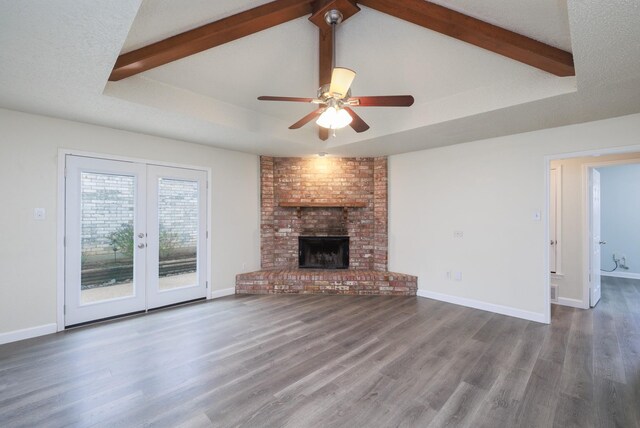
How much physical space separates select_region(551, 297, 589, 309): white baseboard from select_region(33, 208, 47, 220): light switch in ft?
22.4

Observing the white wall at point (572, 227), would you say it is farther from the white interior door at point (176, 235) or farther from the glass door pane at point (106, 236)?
the glass door pane at point (106, 236)

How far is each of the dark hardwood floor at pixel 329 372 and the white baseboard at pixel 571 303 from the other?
10.2 inches

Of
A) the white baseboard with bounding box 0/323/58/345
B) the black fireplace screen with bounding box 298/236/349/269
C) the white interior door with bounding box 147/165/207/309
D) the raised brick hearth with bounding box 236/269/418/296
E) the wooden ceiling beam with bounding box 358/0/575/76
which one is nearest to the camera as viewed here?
the wooden ceiling beam with bounding box 358/0/575/76

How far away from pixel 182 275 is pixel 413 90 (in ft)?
13.2

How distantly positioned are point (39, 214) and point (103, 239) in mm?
654

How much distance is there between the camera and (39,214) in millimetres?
3176

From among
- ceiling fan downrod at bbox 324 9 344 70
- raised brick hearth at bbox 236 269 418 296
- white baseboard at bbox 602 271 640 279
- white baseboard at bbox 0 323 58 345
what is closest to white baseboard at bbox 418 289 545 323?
raised brick hearth at bbox 236 269 418 296

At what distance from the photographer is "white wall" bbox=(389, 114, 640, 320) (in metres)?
3.58

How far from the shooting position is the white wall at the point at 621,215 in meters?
5.85

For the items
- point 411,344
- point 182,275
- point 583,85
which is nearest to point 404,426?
point 411,344

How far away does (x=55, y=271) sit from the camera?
3.27 m

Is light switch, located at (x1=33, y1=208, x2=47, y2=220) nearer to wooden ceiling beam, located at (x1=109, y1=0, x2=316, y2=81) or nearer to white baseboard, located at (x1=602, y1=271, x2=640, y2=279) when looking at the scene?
wooden ceiling beam, located at (x1=109, y1=0, x2=316, y2=81)

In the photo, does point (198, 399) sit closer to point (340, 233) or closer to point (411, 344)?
point (411, 344)

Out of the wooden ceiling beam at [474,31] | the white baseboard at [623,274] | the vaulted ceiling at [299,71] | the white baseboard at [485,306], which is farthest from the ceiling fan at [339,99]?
the white baseboard at [623,274]
